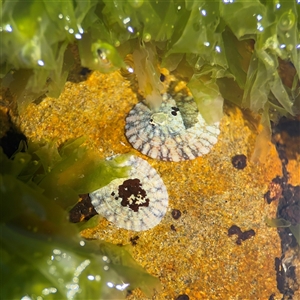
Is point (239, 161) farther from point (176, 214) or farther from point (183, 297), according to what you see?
point (183, 297)

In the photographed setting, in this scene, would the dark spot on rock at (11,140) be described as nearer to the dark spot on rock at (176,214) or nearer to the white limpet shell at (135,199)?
the white limpet shell at (135,199)

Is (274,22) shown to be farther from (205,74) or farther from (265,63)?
(205,74)

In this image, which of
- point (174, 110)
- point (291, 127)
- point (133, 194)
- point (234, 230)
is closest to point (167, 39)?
point (174, 110)

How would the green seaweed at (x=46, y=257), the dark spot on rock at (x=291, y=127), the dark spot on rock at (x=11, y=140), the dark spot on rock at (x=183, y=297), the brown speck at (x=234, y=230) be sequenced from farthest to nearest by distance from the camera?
the dark spot on rock at (x=291, y=127) < the brown speck at (x=234, y=230) < the dark spot on rock at (x=183, y=297) < the dark spot on rock at (x=11, y=140) < the green seaweed at (x=46, y=257)

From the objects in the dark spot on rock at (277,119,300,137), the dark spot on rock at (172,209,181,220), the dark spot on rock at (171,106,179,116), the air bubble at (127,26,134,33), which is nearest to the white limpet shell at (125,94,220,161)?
the dark spot on rock at (171,106,179,116)

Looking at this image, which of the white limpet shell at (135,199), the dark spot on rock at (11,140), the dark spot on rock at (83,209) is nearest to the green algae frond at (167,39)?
the dark spot on rock at (11,140)

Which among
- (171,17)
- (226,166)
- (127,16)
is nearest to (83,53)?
(127,16)

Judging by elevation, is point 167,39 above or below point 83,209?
above
